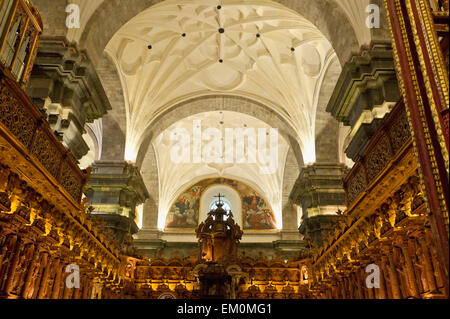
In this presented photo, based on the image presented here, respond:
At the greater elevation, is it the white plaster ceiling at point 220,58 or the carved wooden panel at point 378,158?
the white plaster ceiling at point 220,58

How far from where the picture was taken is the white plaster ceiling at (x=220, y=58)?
13492 millimetres

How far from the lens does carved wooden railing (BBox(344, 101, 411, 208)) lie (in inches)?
212

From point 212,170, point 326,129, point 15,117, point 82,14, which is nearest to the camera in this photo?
point 15,117

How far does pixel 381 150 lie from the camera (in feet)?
→ 20.0

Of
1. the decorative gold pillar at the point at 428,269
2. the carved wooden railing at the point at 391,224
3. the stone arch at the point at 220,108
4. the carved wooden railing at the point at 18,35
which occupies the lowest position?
the decorative gold pillar at the point at 428,269

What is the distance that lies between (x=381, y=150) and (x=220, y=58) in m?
11.0

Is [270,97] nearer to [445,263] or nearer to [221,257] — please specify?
[221,257]

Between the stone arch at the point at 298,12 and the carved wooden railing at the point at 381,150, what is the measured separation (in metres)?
3.06

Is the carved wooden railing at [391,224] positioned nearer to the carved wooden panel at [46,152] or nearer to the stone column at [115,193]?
the carved wooden panel at [46,152]

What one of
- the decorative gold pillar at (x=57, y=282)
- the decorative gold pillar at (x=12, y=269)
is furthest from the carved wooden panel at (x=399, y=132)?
the decorative gold pillar at (x=57, y=282)

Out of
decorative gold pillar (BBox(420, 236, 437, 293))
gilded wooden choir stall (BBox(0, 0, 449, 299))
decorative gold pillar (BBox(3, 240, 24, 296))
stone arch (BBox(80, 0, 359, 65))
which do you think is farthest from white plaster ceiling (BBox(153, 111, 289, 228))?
decorative gold pillar (BBox(420, 236, 437, 293))

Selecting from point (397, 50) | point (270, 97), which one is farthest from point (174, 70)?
point (397, 50)

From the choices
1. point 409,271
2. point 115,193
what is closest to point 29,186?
point 409,271

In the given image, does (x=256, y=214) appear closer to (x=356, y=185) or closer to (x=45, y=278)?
(x=356, y=185)
